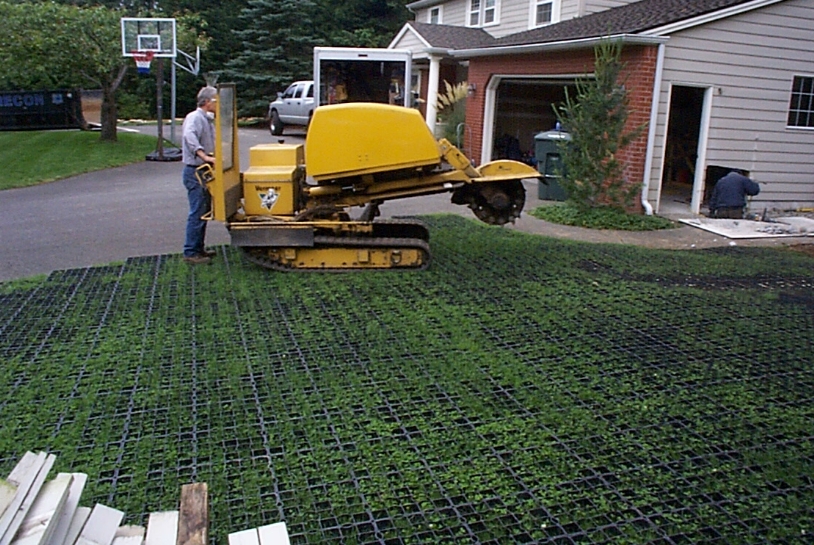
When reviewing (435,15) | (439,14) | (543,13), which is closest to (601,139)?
(543,13)

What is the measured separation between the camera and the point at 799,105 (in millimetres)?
12508

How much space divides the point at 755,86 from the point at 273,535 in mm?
11908

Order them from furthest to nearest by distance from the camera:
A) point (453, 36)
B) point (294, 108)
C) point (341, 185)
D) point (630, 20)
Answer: point (294, 108)
point (453, 36)
point (630, 20)
point (341, 185)

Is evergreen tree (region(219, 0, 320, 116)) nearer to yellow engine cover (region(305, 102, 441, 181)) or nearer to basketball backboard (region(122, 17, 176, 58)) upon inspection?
basketball backboard (region(122, 17, 176, 58))

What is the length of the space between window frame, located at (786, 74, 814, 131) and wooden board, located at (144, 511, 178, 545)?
1258cm

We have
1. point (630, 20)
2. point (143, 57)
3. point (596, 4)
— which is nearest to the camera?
point (630, 20)

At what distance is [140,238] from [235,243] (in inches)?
97.9

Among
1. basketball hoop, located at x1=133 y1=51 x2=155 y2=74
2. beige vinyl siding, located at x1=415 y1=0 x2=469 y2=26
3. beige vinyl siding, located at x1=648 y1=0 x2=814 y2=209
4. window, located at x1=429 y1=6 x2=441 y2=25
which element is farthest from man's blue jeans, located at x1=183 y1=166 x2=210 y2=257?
window, located at x1=429 y1=6 x2=441 y2=25

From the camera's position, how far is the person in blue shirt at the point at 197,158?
7.04m

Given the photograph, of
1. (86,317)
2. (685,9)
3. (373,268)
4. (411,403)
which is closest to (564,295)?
(373,268)

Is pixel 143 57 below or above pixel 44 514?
above

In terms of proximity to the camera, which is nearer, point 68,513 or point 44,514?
point 44,514

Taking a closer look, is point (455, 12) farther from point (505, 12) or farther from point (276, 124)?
point (276, 124)

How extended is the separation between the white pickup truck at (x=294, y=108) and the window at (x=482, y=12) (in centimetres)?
549
